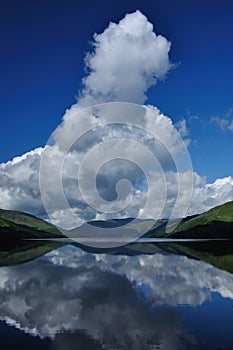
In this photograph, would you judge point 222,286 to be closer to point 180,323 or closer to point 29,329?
point 180,323

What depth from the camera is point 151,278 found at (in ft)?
168

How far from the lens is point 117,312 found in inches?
1190

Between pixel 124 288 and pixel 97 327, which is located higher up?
pixel 124 288

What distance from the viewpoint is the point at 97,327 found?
998 inches

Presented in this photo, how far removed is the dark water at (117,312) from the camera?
21.7m

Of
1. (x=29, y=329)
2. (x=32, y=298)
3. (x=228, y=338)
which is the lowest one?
(x=228, y=338)

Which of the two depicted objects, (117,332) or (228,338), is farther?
(117,332)

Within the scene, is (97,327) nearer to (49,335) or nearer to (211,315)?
(49,335)

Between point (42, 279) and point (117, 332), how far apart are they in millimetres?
28151

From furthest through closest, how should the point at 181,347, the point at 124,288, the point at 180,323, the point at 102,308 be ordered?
the point at 124,288 < the point at 102,308 < the point at 180,323 < the point at 181,347

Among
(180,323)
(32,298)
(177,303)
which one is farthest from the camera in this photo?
(32,298)

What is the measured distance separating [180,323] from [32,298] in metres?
16.6

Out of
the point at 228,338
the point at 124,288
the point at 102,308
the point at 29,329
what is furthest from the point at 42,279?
the point at 228,338

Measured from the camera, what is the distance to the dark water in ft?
71.1
